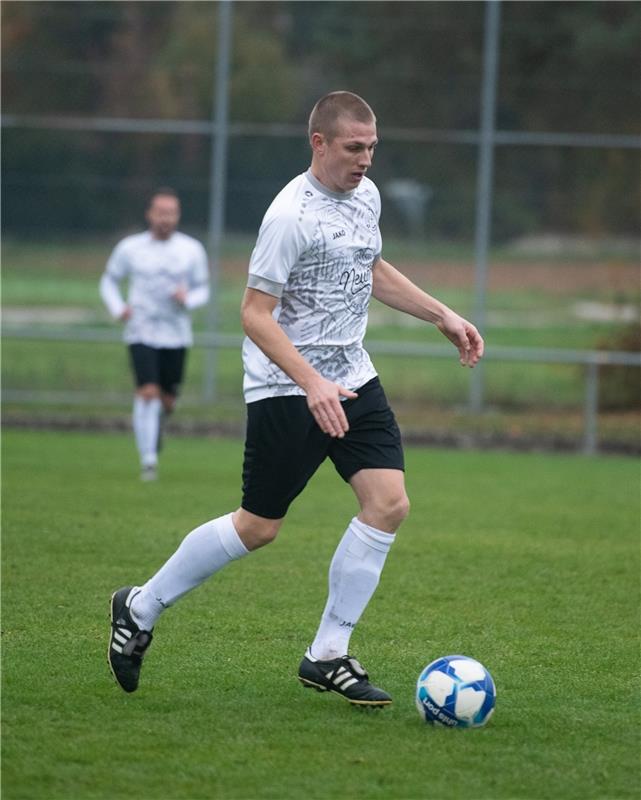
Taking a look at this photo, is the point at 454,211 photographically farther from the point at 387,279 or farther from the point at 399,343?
the point at 387,279

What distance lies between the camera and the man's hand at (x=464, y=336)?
216 inches

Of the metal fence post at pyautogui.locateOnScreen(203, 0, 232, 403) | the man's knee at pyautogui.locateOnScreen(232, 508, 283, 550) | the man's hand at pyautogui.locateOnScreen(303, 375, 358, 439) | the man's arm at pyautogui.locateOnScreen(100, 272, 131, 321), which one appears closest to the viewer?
the man's hand at pyautogui.locateOnScreen(303, 375, 358, 439)

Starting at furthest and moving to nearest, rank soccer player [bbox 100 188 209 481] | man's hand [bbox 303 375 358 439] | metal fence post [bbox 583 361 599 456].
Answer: metal fence post [bbox 583 361 599 456] → soccer player [bbox 100 188 209 481] → man's hand [bbox 303 375 358 439]

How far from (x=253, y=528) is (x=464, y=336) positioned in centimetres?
112

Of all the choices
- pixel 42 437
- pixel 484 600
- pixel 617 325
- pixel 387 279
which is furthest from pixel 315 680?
pixel 617 325

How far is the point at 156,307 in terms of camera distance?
39.3 ft

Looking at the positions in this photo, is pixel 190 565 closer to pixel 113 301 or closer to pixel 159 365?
pixel 113 301

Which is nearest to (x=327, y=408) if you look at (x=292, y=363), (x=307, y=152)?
(x=292, y=363)

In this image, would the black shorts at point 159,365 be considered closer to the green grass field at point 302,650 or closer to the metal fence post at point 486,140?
the green grass field at point 302,650

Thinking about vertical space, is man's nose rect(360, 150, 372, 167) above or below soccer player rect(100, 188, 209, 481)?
above

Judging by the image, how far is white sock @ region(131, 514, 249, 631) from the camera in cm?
519

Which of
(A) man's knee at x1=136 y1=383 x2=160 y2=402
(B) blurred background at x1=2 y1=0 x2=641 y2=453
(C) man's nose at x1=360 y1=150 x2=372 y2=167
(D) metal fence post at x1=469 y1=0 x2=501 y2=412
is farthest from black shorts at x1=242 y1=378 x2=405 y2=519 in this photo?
(D) metal fence post at x1=469 y1=0 x2=501 y2=412

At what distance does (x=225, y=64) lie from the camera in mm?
16203

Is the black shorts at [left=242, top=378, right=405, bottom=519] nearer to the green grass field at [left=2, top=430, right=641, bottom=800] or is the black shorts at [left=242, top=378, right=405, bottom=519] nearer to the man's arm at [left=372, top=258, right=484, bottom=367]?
the man's arm at [left=372, top=258, right=484, bottom=367]
